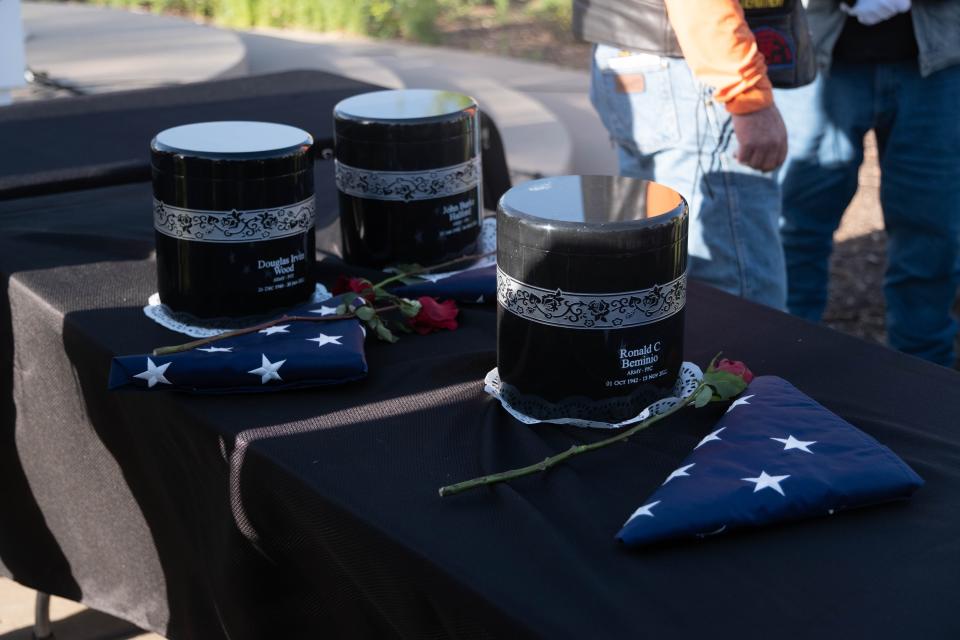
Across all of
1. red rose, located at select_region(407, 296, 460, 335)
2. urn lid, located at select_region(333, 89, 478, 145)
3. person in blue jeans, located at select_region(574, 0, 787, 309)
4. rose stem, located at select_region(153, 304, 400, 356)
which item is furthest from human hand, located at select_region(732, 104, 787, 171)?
rose stem, located at select_region(153, 304, 400, 356)

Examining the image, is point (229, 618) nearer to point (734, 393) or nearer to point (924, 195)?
point (734, 393)

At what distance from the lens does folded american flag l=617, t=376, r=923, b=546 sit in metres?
0.80

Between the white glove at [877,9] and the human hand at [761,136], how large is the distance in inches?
22.9

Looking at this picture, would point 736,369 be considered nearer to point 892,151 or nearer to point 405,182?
point 405,182

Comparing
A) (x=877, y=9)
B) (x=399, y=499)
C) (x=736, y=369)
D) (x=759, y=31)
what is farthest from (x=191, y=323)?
(x=877, y=9)

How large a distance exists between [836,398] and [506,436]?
313mm

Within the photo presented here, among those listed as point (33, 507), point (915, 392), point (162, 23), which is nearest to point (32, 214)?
point (33, 507)

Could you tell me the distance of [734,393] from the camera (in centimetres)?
101

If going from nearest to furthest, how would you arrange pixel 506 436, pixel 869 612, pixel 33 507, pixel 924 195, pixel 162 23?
1. pixel 869 612
2. pixel 506 436
3. pixel 33 507
4. pixel 924 195
5. pixel 162 23

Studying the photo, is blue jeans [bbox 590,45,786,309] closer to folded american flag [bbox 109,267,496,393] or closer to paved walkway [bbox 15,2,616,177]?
folded american flag [bbox 109,267,496,393]

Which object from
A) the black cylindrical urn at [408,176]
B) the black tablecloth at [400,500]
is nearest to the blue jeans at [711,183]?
the black tablecloth at [400,500]

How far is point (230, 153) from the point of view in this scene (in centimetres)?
111

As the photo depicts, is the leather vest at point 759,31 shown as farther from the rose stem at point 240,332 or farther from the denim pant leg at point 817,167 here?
the rose stem at point 240,332

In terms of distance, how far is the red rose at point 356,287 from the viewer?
1221 millimetres
